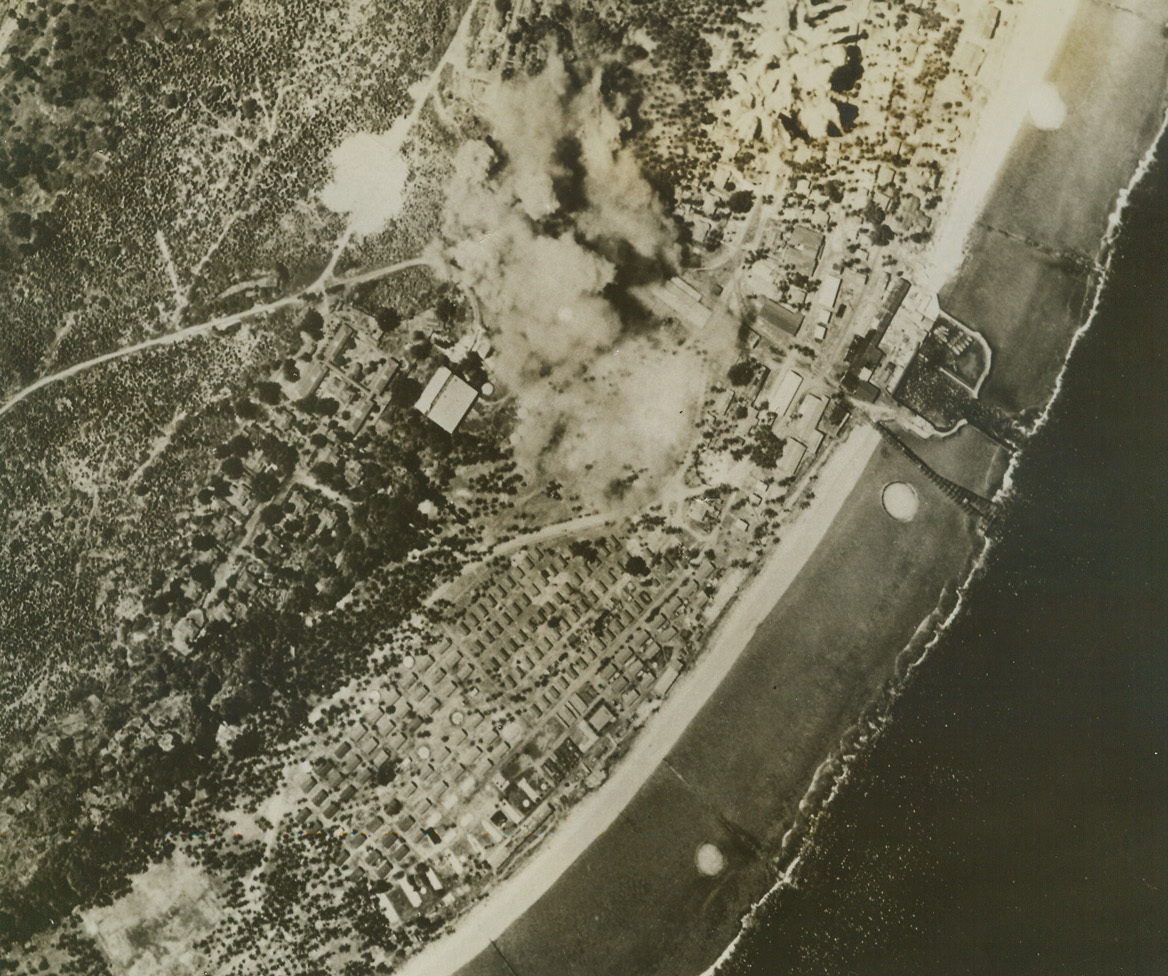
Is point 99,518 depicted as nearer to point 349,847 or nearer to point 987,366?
point 349,847

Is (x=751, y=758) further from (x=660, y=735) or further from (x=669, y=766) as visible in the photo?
(x=660, y=735)

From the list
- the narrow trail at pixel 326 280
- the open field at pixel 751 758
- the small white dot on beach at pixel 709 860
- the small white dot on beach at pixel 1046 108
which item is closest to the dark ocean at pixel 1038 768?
the open field at pixel 751 758

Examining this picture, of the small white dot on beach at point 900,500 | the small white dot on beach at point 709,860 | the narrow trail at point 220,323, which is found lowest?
the small white dot on beach at point 709,860

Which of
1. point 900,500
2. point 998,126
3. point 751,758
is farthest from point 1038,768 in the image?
point 998,126

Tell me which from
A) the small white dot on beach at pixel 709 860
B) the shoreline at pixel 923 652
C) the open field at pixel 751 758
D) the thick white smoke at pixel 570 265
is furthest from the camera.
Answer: the thick white smoke at pixel 570 265

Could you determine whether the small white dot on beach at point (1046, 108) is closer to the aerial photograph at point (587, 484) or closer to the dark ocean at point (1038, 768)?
the aerial photograph at point (587, 484)

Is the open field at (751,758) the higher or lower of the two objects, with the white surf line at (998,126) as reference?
lower
